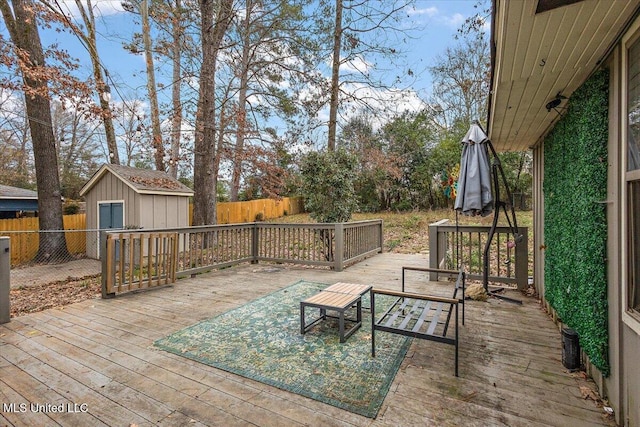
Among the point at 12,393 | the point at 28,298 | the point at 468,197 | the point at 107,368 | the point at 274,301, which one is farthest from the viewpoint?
the point at 28,298

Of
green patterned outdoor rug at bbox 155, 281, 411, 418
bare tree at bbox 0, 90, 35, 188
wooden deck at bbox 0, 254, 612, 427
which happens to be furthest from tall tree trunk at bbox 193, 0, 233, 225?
bare tree at bbox 0, 90, 35, 188

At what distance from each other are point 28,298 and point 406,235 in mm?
10040

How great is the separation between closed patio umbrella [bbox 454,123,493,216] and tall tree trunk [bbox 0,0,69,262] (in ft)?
32.3

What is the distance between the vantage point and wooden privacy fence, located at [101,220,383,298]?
4539mm

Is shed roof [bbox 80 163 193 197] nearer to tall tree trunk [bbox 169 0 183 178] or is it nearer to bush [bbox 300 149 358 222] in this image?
tall tree trunk [bbox 169 0 183 178]

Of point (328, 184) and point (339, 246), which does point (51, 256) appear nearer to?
point (328, 184)

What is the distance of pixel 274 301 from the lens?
4.35m

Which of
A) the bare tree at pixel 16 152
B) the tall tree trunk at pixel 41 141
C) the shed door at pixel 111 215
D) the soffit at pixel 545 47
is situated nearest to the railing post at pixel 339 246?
the soffit at pixel 545 47

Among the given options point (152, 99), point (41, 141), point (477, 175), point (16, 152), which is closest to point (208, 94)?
point (152, 99)

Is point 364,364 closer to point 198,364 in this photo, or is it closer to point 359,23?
point 198,364

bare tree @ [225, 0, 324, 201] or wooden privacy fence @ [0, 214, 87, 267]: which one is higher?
bare tree @ [225, 0, 324, 201]

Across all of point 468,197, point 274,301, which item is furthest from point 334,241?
point 468,197

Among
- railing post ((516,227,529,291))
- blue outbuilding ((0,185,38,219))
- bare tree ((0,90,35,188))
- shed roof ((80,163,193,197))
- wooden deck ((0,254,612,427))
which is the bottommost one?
wooden deck ((0,254,612,427))

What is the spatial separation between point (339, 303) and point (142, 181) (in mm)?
8286
